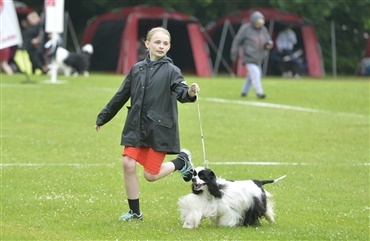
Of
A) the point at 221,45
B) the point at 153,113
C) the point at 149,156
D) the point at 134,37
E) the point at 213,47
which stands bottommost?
the point at 213,47

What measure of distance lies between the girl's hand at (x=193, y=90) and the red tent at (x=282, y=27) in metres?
29.5

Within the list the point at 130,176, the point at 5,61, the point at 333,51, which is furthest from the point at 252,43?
the point at 333,51

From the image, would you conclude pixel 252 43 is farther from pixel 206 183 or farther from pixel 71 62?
pixel 206 183

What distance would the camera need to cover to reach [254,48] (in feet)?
76.3

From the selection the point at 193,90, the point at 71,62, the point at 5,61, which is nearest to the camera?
the point at 193,90

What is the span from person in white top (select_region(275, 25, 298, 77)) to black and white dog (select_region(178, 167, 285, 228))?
29134 millimetres

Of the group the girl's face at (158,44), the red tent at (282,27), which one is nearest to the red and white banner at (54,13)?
the red tent at (282,27)

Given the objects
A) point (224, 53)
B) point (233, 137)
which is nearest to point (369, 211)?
point (233, 137)

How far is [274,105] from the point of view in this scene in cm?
2220

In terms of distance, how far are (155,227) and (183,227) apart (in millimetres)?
260

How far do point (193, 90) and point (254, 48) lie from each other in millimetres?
14837

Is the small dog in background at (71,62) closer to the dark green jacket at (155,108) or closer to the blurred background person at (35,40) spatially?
the blurred background person at (35,40)

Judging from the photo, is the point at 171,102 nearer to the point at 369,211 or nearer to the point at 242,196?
the point at 242,196

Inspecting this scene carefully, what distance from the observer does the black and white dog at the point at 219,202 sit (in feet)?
28.6
